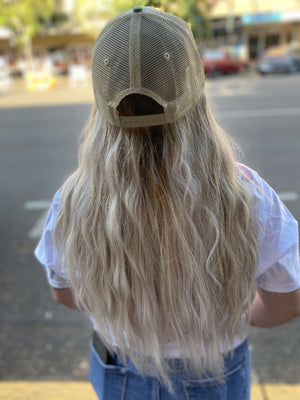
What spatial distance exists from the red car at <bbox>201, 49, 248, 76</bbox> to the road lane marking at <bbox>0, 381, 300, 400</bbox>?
63.0 ft

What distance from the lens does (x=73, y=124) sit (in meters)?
9.65

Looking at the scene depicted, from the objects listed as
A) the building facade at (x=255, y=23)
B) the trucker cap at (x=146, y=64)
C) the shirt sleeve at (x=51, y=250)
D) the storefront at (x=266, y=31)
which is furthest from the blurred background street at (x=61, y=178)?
the storefront at (x=266, y=31)

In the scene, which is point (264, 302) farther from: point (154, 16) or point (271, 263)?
point (154, 16)

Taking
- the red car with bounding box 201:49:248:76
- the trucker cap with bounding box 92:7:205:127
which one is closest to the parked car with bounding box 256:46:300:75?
the red car with bounding box 201:49:248:76

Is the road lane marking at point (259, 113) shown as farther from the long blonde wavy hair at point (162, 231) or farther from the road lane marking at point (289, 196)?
the long blonde wavy hair at point (162, 231)

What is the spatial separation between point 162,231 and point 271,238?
29cm

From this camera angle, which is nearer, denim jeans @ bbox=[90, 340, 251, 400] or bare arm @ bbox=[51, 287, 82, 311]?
denim jeans @ bbox=[90, 340, 251, 400]

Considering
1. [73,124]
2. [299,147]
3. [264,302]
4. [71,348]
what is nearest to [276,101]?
[299,147]

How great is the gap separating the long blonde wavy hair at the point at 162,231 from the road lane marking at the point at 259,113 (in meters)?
8.74

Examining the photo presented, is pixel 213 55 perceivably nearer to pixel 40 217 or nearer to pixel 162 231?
pixel 40 217

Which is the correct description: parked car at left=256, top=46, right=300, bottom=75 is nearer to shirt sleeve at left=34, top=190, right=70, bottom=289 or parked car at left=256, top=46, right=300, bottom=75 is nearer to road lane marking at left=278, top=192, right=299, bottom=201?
road lane marking at left=278, top=192, right=299, bottom=201

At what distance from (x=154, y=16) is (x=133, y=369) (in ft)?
3.15

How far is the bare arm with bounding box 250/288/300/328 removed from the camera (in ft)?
3.88

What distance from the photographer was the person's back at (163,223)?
923mm
